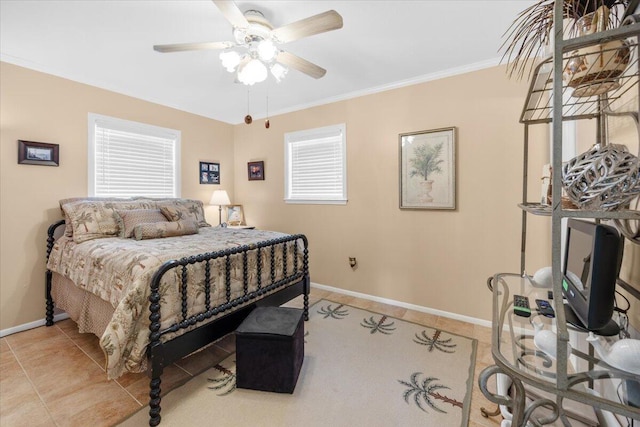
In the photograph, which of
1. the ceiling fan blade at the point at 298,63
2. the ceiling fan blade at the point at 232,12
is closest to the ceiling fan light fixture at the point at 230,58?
the ceiling fan blade at the point at 232,12

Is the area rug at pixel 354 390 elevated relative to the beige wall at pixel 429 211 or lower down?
lower down

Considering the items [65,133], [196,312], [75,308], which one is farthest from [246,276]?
[65,133]

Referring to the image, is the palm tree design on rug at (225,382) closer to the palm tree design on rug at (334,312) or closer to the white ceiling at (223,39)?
the palm tree design on rug at (334,312)

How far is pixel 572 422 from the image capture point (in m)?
1.24

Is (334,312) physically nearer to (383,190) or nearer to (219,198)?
(383,190)

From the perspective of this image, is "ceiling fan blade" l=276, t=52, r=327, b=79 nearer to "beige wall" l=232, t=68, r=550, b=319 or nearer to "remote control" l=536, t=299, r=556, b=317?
"beige wall" l=232, t=68, r=550, b=319

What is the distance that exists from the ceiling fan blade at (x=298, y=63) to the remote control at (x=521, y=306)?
6.27 feet

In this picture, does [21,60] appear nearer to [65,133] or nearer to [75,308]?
[65,133]

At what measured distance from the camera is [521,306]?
1326 mm

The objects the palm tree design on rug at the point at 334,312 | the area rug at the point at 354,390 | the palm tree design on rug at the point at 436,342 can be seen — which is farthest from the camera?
→ the palm tree design on rug at the point at 334,312

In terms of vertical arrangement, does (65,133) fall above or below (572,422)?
above

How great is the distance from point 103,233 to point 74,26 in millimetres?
1652

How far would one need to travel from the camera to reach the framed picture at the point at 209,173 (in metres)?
4.14

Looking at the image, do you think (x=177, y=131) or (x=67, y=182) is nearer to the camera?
(x=67, y=182)
